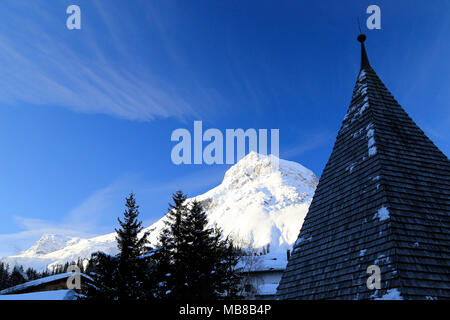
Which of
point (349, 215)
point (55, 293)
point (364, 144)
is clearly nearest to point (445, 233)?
point (349, 215)

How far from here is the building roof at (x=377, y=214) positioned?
7.30m

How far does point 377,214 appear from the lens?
27.0 ft

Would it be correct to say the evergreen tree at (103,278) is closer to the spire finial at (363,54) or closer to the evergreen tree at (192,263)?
the evergreen tree at (192,263)

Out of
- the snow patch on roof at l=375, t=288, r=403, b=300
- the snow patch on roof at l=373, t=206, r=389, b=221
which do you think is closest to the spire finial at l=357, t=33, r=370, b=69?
the snow patch on roof at l=373, t=206, r=389, b=221

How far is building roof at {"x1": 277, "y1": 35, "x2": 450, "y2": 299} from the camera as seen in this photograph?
730cm

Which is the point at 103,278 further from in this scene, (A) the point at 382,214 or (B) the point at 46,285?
(B) the point at 46,285

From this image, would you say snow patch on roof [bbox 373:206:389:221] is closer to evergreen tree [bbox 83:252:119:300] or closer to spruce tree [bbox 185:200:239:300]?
evergreen tree [bbox 83:252:119:300]

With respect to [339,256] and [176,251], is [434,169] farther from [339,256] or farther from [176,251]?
[176,251]

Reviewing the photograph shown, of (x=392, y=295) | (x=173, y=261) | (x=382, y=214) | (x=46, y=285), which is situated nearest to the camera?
(x=392, y=295)

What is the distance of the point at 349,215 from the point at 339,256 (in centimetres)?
121

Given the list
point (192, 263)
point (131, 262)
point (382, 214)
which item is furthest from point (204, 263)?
point (382, 214)

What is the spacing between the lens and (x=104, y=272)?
18016mm

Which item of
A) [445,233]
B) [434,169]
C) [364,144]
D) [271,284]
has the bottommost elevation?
[271,284]
